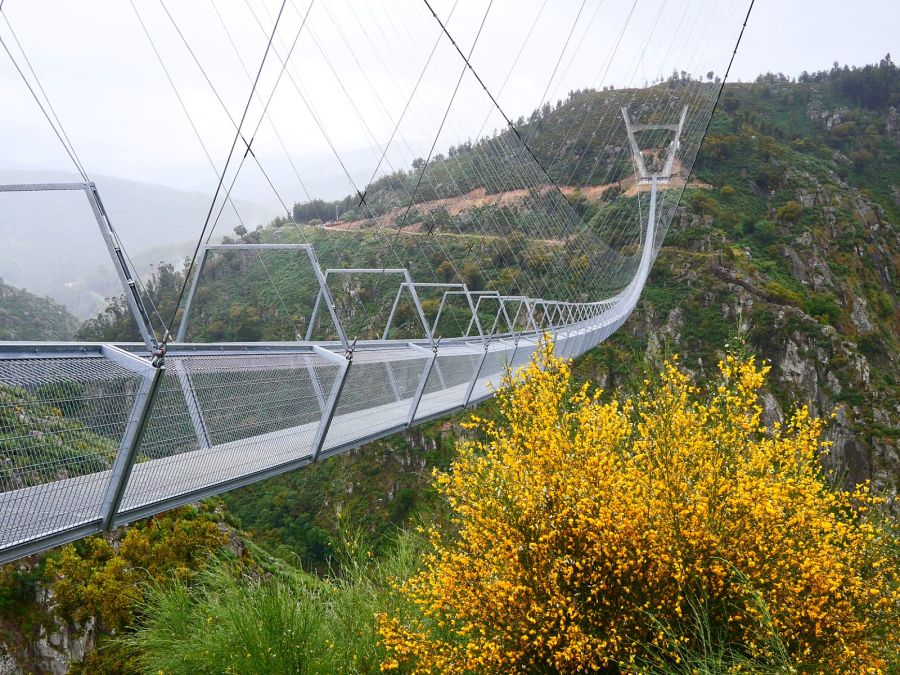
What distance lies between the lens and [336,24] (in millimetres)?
11125

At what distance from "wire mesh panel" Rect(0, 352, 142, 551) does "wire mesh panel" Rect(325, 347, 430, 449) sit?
1892mm

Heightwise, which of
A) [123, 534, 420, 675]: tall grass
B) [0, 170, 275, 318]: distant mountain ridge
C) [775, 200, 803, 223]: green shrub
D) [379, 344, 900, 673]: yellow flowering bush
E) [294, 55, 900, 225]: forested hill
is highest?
[294, 55, 900, 225]: forested hill

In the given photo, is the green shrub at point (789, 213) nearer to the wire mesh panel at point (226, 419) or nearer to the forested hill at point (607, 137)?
the forested hill at point (607, 137)

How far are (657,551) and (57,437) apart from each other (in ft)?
9.53

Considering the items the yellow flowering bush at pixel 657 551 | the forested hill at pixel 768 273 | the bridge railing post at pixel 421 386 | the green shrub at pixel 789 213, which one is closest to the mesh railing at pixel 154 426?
the bridge railing post at pixel 421 386

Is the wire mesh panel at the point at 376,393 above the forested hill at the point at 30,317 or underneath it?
underneath

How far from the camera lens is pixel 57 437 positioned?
2893mm

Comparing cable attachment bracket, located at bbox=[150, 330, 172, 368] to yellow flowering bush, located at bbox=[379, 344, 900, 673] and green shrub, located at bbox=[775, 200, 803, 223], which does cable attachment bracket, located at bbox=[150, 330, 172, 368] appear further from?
green shrub, located at bbox=[775, 200, 803, 223]

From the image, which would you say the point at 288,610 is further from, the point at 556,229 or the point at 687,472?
the point at 556,229

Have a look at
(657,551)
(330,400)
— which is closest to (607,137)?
(330,400)

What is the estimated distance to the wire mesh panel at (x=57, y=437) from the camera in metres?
2.78

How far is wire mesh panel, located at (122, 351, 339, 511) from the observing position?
3492 mm

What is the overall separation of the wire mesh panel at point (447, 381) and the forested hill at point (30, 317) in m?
3.04

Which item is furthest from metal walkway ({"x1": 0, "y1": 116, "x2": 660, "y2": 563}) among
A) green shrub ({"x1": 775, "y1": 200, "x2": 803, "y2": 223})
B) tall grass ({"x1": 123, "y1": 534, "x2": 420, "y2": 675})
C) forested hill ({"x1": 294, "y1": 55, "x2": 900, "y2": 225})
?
green shrub ({"x1": 775, "y1": 200, "x2": 803, "y2": 223})
